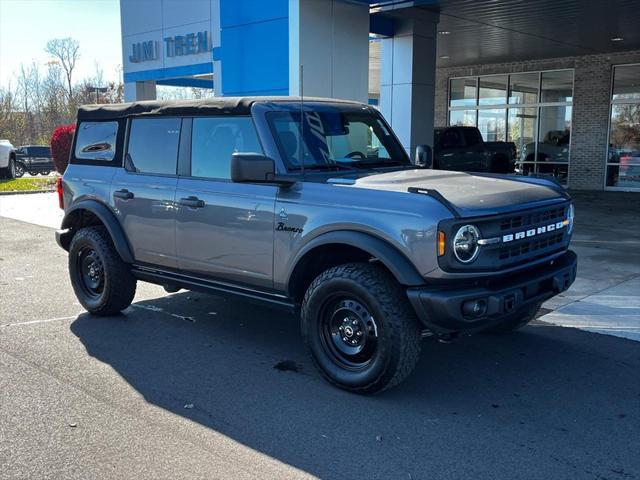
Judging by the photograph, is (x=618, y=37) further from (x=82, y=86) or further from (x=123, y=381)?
(x=82, y=86)

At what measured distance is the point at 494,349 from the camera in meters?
5.55

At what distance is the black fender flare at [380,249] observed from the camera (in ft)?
13.7

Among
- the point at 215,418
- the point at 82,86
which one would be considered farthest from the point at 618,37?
the point at 82,86

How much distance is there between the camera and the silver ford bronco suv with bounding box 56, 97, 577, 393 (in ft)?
13.8

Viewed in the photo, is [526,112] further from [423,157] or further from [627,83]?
[423,157]

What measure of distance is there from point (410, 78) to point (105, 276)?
814cm

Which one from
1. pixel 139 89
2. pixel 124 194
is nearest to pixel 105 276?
pixel 124 194

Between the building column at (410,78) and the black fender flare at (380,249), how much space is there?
850cm

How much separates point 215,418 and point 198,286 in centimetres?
167

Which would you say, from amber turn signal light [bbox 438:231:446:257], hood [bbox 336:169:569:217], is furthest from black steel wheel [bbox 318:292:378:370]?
hood [bbox 336:169:569:217]

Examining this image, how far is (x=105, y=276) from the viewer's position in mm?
6309

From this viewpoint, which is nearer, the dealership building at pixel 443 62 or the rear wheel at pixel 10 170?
the dealership building at pixel 443 62

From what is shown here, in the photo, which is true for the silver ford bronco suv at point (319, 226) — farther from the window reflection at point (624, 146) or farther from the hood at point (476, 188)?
the window reflection at point (624, 146)

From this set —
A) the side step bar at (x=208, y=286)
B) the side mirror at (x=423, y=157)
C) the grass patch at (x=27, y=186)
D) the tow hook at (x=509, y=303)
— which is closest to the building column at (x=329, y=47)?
the side mirror at (x=423, y=157)
